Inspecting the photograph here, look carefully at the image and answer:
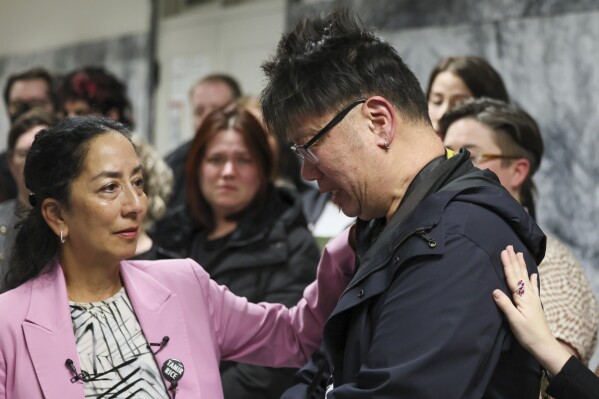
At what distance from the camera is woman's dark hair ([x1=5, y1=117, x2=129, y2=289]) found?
6.36 ft

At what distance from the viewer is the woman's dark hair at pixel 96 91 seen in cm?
393

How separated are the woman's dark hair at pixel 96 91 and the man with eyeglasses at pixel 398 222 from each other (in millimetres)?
2289

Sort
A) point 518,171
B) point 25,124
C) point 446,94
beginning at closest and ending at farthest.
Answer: point 518,171 → point 446,94 → point 25,124

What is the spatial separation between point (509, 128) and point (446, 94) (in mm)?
500

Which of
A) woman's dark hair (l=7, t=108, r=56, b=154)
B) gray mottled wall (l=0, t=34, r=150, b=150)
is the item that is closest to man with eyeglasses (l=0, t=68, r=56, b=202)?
woman's dark hair (l=7, t=108, r=56, b=154)

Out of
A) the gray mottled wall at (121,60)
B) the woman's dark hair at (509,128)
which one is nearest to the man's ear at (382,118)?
the woman's dark hair at (509,128)

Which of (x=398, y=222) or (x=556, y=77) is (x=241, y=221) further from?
(x=556, y=77)

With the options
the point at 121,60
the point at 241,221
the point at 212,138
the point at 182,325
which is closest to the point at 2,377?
the point at 182,325

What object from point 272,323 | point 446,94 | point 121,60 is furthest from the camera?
point 121,60

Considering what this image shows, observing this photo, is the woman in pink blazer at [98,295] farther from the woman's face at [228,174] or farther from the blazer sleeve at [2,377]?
the woman's face at [228,174]

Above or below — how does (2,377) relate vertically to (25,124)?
below

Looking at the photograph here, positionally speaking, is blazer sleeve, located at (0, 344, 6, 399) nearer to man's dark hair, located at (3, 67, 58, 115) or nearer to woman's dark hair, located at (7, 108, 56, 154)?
woman's dark hair, located at (7, 108, 56, 154)

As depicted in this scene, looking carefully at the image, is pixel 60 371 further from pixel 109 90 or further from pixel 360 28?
pixel 109 90

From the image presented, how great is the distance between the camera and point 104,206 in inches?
75.7
